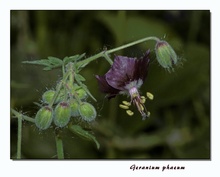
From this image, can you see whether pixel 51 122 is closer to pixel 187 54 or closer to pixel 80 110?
pixel 80 110

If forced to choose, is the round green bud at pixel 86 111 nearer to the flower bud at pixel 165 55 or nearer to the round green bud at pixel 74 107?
the round green bud at pixel 74 107

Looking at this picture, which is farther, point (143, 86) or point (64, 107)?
point (143, 86)

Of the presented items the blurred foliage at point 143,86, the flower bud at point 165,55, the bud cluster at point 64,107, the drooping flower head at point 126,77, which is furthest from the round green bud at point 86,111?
the blurred foliage at point 143,86

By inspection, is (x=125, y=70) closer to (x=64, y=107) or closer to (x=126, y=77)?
(x=126, y=77)

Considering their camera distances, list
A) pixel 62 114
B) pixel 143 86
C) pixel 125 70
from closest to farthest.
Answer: pixel 62 114, pixel 125 70, pixel 143 86

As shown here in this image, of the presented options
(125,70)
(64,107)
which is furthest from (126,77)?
(64,107)

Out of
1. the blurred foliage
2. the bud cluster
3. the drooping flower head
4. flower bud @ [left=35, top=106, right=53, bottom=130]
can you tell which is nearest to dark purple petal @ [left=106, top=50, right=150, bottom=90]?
the drooping flower head

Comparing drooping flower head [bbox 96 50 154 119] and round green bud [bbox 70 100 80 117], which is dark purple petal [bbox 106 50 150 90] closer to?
drooping flower head [bbox 96 50 154 119]
